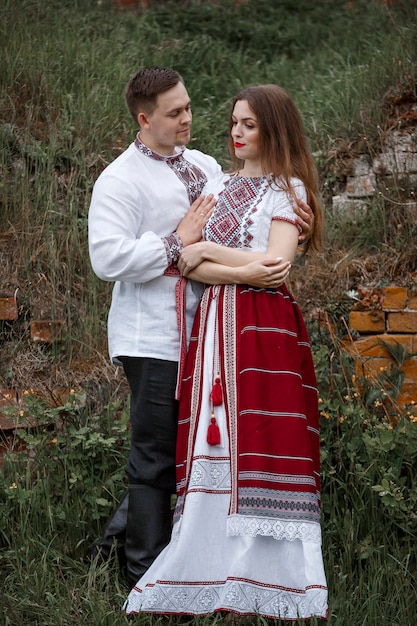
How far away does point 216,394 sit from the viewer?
312 cm

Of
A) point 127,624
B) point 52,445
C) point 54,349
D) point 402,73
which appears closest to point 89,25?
point 402,73

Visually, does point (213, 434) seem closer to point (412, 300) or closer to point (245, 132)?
point (245, 132)

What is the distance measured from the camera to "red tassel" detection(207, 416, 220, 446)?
309cm

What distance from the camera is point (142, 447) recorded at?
10.9 feet

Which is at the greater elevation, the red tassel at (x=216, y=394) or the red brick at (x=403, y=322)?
the red brick at (x=403, y=322)

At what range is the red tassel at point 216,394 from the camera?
3.11 meters

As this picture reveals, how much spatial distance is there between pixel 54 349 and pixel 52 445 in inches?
24.3

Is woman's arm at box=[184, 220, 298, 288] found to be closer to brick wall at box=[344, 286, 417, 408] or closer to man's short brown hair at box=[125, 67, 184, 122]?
man's short brown hair at box=[125, 67, 184, 122]

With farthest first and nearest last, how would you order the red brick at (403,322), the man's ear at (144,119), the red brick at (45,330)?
the red brick at (45,330)
the red brick at (403,322)
the man's ear at (144,119)

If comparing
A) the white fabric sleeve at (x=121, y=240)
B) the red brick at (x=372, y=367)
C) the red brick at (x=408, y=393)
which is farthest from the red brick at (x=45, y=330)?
the red brick at (x=408, y=393)

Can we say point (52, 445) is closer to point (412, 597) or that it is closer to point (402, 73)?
point (412, 597)

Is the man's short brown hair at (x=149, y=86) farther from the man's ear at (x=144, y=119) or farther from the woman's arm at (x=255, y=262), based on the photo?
the woman's arm at (x=255, y=262)

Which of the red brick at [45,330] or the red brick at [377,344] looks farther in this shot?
the red brick at [45,330]

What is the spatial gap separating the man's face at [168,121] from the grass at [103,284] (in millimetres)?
1449
